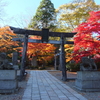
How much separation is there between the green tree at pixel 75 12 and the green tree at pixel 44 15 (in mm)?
1907

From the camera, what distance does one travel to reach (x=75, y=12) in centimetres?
1931

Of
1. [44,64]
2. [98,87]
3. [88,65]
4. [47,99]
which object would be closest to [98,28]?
[88,65]

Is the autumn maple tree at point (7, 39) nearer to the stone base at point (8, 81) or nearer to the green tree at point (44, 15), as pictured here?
the green tree at point (44, 15)

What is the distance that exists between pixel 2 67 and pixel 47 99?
8.74ft

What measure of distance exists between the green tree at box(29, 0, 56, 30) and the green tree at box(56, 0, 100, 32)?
1.91 m

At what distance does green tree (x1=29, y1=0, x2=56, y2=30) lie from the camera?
22.2m

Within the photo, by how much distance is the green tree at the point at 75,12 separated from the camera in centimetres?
1902

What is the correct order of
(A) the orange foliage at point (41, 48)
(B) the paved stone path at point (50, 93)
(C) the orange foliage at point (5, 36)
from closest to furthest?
(B) the paved stone path at point (50, 93) < (C) the orange foliage at point (5, 36) < (A) the orange foliage at point (41, 48)

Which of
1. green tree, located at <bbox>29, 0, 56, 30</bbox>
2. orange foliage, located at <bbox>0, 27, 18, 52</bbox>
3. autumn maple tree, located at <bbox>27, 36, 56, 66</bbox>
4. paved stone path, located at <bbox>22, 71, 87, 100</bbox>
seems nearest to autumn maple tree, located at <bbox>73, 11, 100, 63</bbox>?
paved stone path, located at <bbox>22, 71, 87, 100</bbox>

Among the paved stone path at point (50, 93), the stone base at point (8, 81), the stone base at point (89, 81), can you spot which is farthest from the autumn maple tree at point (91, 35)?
the stone base at point (8, 81)

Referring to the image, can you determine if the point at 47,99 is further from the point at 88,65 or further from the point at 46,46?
the point at 46,46

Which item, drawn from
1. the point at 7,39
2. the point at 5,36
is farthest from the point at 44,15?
the point at 5,36

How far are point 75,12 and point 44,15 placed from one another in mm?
5694

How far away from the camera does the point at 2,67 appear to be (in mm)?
5934
